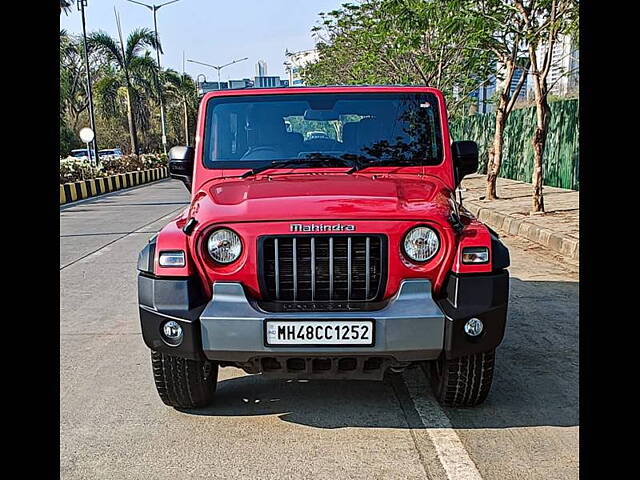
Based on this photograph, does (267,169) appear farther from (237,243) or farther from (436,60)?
(436,60)

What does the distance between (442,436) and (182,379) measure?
147cm

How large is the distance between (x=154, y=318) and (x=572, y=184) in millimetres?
15893

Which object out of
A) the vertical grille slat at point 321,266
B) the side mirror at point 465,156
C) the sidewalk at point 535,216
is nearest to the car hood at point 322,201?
the vertical grille slat at point 321,266

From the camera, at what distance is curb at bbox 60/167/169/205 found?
21.5 m

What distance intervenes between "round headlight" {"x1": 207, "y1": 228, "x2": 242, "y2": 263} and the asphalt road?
96 cm

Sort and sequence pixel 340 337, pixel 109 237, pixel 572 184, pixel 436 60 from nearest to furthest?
pixel 340 337 → pixel 109 237 → pixel 572 184 → pixel 436 60

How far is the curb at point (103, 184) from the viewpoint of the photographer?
21.5 m

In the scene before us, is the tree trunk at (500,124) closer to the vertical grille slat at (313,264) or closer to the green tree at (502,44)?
the green tree at (502,44)

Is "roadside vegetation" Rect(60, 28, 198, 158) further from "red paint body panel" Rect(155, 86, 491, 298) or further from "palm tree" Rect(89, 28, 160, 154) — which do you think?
"red paint body panel" Rect(155, 86, 491, 298)

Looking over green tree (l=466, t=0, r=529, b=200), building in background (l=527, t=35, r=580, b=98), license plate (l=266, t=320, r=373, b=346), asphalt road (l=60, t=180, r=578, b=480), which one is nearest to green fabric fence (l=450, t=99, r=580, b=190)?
green tree (l=466, t=0, r=529, b=200)

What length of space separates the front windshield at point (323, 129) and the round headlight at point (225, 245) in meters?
1.12

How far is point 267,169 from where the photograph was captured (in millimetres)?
4812

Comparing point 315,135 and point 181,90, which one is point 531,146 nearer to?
point 315,135
